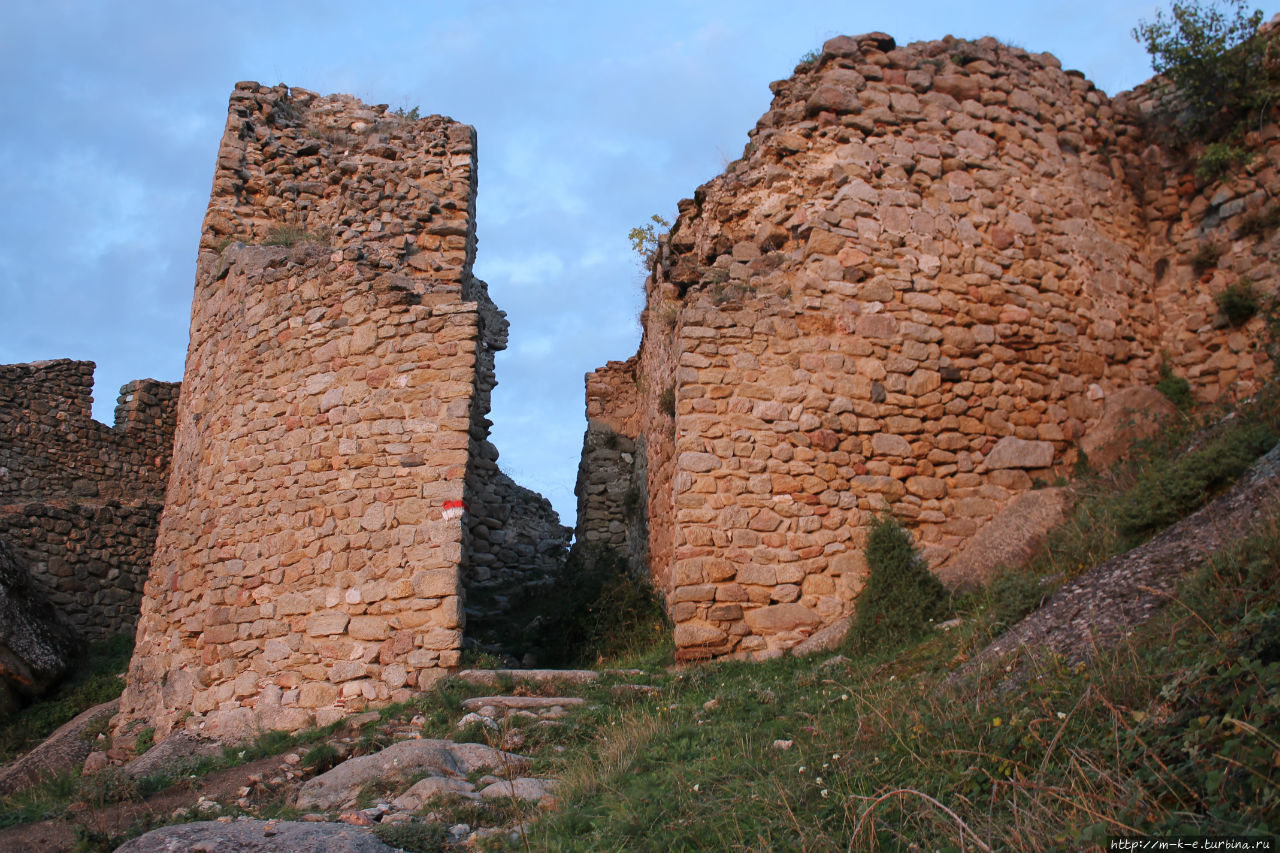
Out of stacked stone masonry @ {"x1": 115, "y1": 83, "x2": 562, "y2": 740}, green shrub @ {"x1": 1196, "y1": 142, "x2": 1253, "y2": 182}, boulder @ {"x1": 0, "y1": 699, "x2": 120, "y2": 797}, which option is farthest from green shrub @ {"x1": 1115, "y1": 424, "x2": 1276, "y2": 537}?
boulder @ {"x1": 0, "y1": 699, "x2": 120, "y2": 797}

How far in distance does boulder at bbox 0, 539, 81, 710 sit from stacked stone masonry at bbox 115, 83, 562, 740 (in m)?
2.09

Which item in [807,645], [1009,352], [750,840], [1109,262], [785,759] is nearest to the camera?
[750,840]

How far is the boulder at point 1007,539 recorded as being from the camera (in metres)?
7.09

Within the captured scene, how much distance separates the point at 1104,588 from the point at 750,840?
240 cm

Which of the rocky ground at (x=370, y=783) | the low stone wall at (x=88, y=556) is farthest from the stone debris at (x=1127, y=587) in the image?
the low stone wall at (x=88, y=556)

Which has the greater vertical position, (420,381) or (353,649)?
(420,381)

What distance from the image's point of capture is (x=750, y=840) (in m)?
3.61

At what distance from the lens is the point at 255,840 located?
3.77m

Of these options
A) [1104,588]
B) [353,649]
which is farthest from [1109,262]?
[353,649]

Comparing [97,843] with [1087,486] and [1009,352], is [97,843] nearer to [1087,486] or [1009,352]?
[1087,486]

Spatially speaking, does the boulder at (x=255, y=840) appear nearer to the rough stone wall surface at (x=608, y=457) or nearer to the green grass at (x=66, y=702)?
the green grass at (x=66, y=702)

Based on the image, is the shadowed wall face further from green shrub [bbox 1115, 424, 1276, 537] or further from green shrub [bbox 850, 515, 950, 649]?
green shrub [bbox 1115, 424, 1276, 537]

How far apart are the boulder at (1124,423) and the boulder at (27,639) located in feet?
37.0

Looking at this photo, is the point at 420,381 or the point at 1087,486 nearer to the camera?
the point at 1087,486
